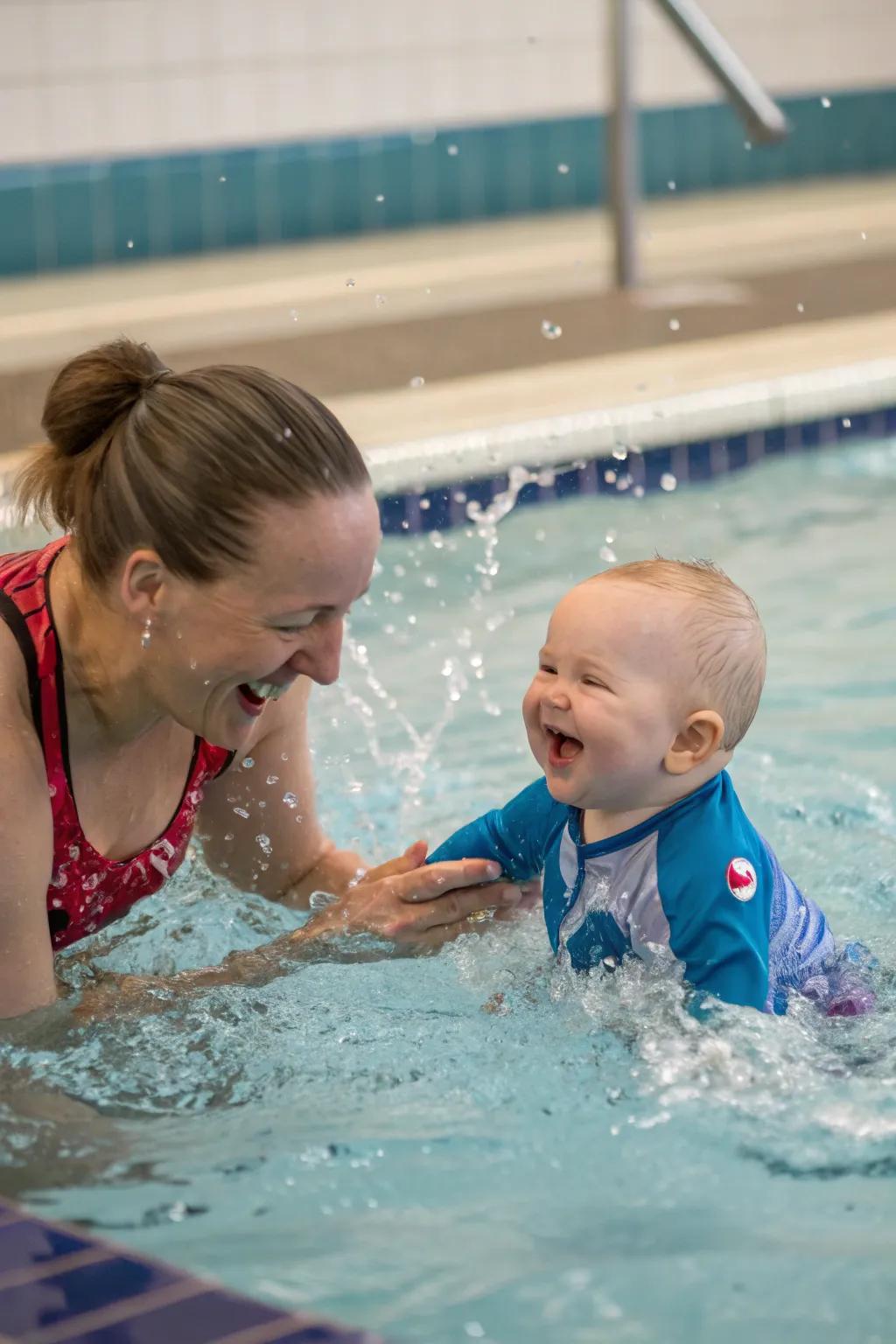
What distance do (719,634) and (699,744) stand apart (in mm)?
162

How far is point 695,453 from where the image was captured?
6.09 m

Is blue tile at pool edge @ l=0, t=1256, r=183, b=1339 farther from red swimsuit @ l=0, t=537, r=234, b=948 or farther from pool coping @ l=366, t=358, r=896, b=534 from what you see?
pool coping @ l=366, t=358, r=896, b=534

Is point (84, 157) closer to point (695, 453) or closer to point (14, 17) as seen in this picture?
point (14, 17)

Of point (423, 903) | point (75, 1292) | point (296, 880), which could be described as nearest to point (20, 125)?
point (296, 880)

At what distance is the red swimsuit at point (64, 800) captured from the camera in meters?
2.50

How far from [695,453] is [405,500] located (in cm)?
115

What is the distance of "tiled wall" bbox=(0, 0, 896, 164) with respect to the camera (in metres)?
8.82

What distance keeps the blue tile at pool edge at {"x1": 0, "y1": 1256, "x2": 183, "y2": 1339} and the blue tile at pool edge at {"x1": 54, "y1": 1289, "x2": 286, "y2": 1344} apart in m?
0.04

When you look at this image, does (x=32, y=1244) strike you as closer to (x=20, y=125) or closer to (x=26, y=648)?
(x=26, y=648)

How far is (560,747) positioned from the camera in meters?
2.57

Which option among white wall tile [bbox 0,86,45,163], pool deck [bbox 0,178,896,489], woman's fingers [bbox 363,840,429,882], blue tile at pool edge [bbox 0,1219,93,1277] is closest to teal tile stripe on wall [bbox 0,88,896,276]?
white wall tile [bbox 0,86,45,163]

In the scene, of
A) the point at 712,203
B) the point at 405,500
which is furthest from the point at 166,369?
the point at 712,203

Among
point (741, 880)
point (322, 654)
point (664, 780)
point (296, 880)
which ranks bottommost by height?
point (296, 880)

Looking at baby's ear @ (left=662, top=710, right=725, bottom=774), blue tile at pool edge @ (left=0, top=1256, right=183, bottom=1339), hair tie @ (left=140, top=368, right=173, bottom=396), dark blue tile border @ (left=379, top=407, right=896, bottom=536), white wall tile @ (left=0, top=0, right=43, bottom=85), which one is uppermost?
white wall tile @ (left=0, top=0, right=43, bottom=85)
